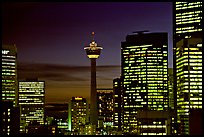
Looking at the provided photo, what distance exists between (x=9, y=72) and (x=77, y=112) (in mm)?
19420

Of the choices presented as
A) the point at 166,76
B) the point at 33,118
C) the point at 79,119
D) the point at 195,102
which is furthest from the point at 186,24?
the point at 33,118

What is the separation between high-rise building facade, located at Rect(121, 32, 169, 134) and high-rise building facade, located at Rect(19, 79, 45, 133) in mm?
17008

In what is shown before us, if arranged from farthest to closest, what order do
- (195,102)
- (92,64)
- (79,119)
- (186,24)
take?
(79,119)
(92,64)
(186,24)
(195,102)

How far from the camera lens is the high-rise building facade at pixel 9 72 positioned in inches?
2631

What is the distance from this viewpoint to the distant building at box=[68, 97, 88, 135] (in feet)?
265

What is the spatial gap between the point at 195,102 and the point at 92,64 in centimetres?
2309

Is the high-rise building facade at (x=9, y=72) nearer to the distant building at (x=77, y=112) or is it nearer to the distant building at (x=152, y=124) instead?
the distant building at (x=77, y=112)

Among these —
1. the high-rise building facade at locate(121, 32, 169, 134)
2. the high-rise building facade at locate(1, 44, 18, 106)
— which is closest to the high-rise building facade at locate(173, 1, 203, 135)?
the high-rise building facade at locate(121, 32, 169, 134)

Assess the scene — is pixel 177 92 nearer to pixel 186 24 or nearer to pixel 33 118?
pixel 186 24

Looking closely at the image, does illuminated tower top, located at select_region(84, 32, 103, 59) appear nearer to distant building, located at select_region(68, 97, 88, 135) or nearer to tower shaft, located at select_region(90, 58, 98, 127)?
tower shaft, located at select_region(90, 58, 98, 127)

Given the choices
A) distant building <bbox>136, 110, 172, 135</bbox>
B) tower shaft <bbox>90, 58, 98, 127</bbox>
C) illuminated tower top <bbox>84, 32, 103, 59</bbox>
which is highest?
illuminated tower top <bbox>84, 32, 103, 59</bbox>

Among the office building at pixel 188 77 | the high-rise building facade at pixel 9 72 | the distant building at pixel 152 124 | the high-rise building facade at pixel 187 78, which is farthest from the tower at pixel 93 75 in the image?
the distant building at pixel 152 124

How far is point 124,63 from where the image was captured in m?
78.4

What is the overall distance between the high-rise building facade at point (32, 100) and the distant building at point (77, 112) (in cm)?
552
